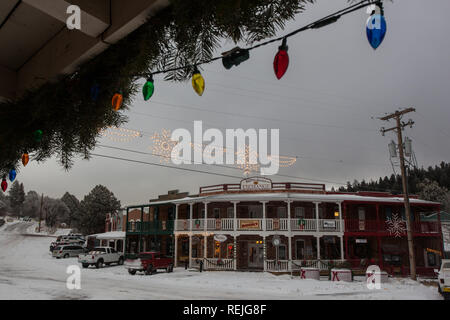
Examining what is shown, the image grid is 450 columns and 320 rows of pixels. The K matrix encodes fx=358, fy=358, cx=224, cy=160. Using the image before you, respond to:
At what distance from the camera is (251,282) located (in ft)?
67.4

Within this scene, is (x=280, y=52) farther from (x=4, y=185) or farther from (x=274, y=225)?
(x=274, y=225)

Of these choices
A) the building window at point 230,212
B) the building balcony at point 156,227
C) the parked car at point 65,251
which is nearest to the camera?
the building window at point 230,212

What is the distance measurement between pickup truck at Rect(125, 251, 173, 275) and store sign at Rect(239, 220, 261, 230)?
609cm

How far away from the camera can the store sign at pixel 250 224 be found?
2587 centimetres

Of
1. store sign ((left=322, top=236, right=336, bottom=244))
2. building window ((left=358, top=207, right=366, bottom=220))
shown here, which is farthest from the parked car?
building window ((left=358, top=207, right=366, bottom=220))

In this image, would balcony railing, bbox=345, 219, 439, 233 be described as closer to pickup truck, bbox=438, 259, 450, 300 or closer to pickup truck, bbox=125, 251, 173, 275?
pickup truck, bbox=438, 259, 450, 300

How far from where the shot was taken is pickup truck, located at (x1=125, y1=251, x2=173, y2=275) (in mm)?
24306

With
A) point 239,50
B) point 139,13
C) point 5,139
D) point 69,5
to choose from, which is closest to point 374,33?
point 239,50

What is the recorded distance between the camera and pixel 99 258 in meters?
29.3

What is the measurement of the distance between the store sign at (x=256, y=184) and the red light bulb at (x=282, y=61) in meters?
27.8

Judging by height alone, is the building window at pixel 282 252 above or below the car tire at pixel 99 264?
above

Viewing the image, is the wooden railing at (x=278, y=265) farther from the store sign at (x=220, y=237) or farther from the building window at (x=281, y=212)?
the building window at (x=281, y=212)

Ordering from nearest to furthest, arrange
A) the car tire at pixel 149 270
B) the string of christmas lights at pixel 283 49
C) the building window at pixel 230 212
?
the string of christmas lights at pixel 283 49, the car tire at pixel 149 270, the building window at pixel 230 212

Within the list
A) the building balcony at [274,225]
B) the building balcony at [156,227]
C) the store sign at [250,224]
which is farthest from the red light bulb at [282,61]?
the building balcony at [156,227]
